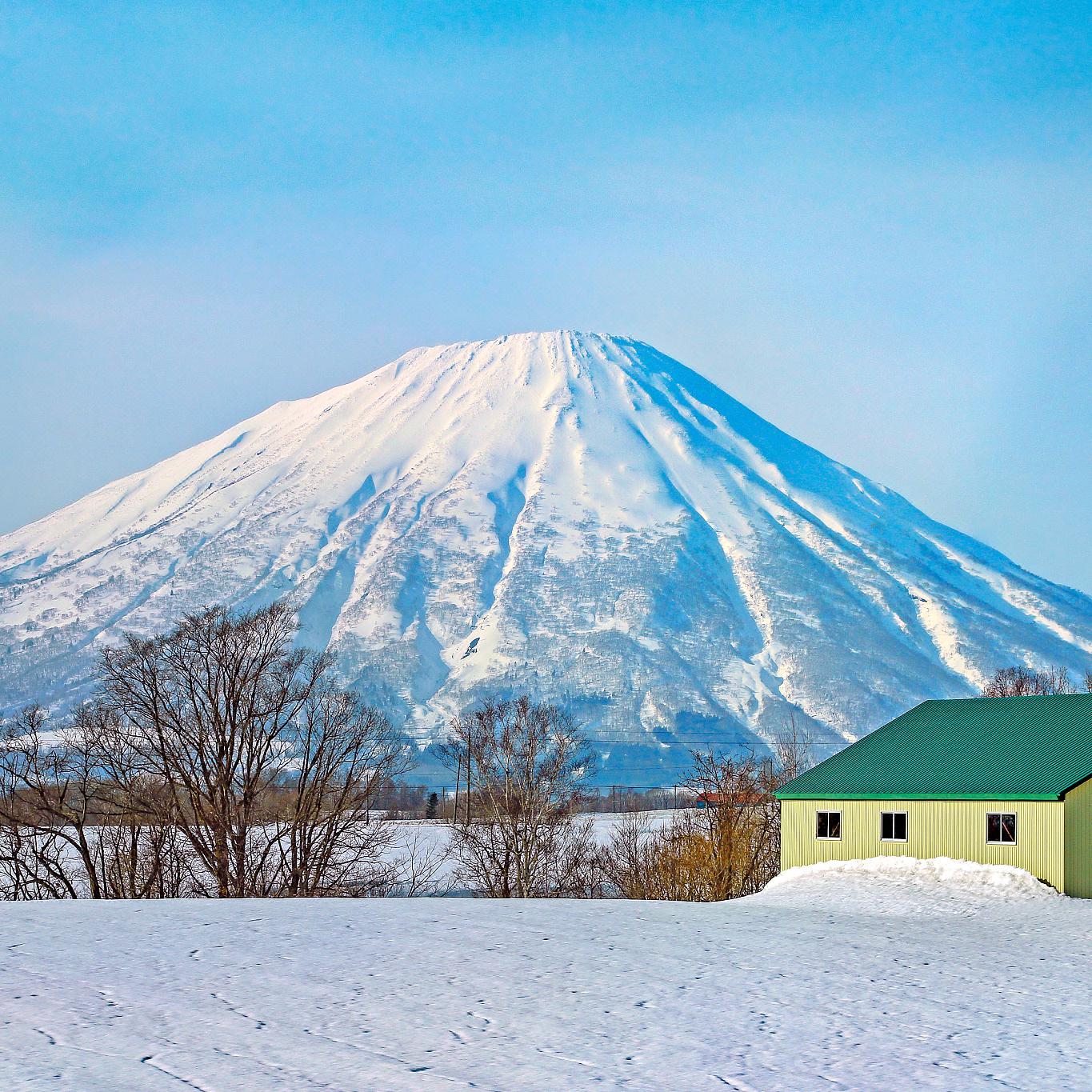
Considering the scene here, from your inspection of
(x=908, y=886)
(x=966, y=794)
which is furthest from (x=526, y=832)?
(x=966, y=794)

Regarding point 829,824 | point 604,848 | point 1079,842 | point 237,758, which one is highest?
point 237,758

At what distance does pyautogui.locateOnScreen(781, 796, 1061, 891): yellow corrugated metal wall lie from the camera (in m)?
35.3

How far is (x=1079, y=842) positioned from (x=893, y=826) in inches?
201

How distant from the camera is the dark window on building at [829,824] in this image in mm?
40062

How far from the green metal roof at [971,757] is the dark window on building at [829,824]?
0.50 m

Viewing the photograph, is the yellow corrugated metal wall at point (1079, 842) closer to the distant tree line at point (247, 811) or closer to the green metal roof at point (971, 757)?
the green metal roof at point (971, 757)

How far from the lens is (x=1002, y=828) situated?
120 feet

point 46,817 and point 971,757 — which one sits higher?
point 971,757

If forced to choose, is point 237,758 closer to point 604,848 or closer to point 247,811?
point 247,811

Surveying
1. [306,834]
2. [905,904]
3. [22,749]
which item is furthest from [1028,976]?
[22,749]

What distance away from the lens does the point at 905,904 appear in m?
33.1

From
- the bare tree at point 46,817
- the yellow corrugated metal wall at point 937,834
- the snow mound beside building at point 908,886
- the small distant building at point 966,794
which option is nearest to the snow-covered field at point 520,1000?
the snow mound beside building at point 908,886

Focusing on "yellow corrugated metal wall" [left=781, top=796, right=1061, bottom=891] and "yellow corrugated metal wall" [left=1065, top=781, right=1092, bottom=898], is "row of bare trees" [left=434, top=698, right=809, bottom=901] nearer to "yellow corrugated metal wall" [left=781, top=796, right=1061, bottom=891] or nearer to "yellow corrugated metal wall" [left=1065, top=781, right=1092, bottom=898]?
"yellow corrugated metal wall" [left=781, top=796, right=1061, bottom=891]

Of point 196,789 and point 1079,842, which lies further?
point 196,789
